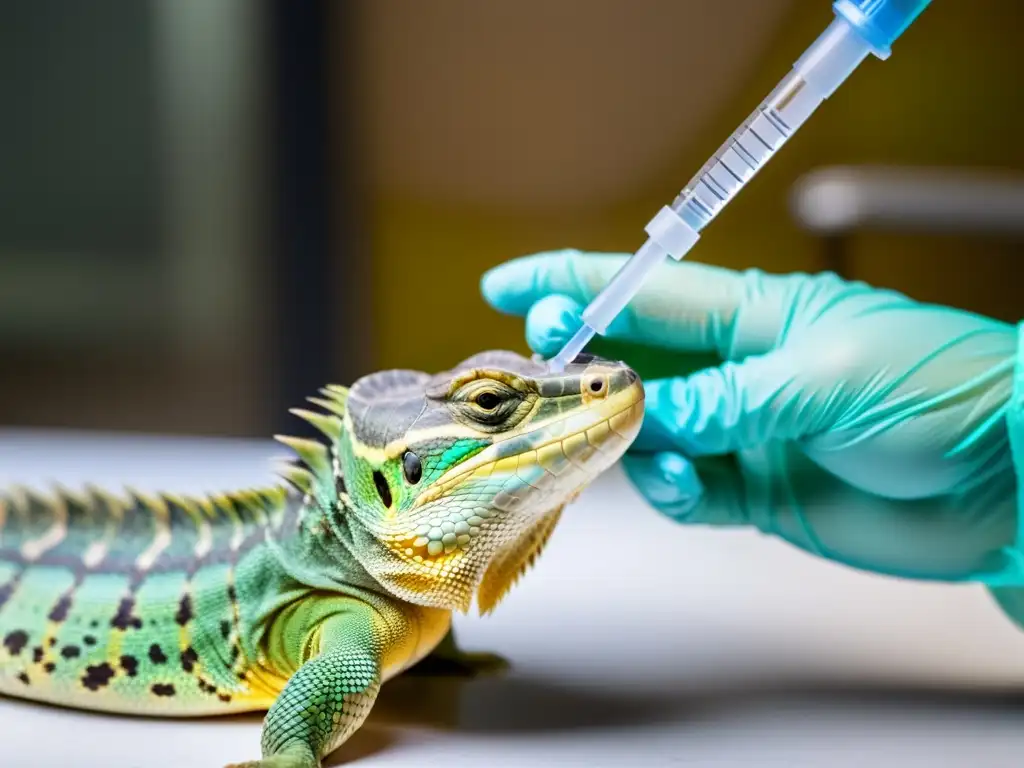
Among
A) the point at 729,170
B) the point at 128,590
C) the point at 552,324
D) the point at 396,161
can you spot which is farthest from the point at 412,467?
the point at 396,161

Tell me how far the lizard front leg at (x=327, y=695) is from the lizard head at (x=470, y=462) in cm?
7

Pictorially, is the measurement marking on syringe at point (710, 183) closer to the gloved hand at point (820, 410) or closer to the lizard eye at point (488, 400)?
the gloved hand at point (820, 410)

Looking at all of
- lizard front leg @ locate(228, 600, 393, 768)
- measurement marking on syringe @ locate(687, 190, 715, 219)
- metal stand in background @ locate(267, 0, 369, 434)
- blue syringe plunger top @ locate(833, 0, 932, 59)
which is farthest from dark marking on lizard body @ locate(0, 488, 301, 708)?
metal stand in background @ locate(267, 0, 369, 434)

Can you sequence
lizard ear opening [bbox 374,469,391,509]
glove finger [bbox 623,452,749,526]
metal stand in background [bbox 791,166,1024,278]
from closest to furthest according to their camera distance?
lizard ear opening [bbox 374,469,391,509] → glove finger [bbox 623,452,749,526] → metal stand in background [bbox 791,166,1024,278]

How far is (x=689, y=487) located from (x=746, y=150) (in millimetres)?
449

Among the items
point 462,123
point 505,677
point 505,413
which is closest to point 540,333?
point 505,413

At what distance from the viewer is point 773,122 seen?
111 centimetres

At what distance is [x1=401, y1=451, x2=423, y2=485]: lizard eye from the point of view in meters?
1.01

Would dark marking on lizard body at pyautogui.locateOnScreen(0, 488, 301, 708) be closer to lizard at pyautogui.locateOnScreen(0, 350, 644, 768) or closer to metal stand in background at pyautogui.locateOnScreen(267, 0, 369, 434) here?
lizard at pyautogui.locateOnScreen(0, 350, 644, 768)

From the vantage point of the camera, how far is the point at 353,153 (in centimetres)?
227

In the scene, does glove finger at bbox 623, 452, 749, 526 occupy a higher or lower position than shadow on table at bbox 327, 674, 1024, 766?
higher

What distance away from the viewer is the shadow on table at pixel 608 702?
45.3 inches

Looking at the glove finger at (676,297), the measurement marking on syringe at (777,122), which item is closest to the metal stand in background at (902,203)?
the glove finger at (676,297)

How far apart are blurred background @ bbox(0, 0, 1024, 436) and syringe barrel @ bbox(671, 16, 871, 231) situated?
92cm
